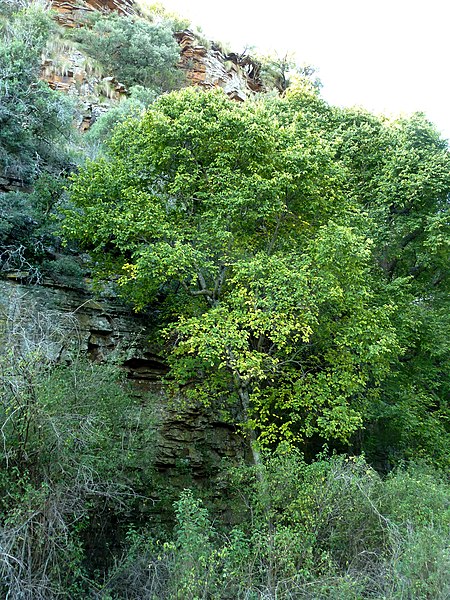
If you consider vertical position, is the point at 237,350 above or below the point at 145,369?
above

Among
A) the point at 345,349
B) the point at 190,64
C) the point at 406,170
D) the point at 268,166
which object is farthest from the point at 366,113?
the point at 190,64

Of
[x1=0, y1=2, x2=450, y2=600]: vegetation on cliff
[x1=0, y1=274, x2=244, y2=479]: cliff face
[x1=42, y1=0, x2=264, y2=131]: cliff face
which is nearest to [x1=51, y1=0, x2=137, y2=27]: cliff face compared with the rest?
[x1=42, y1=0, x2=264, y2=131]: cliff face

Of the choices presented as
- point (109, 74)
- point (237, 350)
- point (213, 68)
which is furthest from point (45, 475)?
point (213, 68)

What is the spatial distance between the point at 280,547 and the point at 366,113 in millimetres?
14174

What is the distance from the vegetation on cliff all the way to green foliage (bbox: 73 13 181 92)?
24.6ft

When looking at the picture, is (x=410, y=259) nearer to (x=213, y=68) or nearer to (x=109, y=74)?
(x=109, y=74)

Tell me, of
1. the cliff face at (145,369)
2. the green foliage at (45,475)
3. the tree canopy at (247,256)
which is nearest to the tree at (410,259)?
the tree canopy at (247,256)

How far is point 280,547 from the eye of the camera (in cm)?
671

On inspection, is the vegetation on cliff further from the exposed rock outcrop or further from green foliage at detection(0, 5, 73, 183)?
the exposed rock outcrop

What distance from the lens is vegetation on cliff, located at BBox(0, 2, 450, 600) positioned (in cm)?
637

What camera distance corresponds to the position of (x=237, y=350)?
10453 mm

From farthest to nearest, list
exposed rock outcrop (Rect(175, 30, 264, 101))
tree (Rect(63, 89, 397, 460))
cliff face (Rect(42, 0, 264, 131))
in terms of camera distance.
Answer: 1. exposed rock outcrop (Rect(175, 30, 264, 101))
2. cliff face (Rect(42, 0, 264, 131))
3. tree (Rect(63, 89, 397, 460))

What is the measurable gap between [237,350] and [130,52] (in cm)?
2306

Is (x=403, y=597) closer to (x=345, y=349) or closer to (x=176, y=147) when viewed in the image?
(x=345, y=349)
